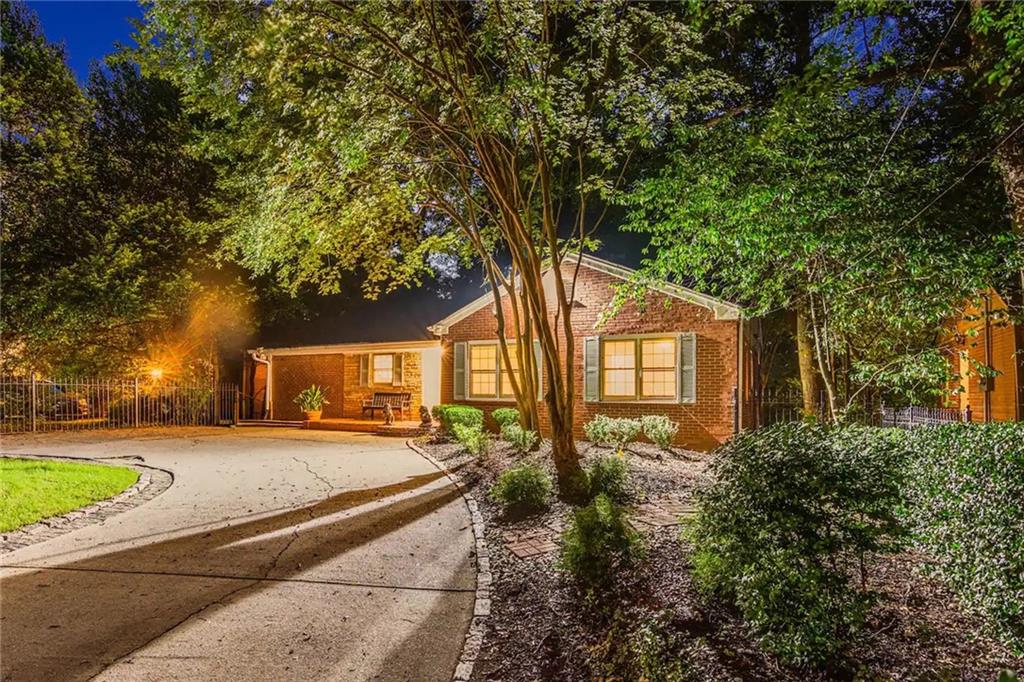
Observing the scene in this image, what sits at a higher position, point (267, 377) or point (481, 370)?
point (481, 370)

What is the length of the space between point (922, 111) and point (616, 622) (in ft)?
36.0

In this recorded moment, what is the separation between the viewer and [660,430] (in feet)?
41.5

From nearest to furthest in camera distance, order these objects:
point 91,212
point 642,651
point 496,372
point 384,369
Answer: point 642,651, point 496,372, point 91,212, point 384,369

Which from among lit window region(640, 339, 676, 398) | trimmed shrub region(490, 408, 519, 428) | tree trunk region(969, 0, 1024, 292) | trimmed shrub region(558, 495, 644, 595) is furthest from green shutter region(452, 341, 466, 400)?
tree trunk region(969, 0, 1024, 292)

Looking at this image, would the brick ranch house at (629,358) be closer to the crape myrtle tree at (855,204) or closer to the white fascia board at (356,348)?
the white fascia board at (356,348)

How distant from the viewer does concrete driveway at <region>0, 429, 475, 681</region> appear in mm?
3727

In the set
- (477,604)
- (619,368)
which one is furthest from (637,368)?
(477,604)

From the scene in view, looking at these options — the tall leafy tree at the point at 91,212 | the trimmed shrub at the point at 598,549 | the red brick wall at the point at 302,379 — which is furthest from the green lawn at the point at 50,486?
the red brick wall at the point at 302,379

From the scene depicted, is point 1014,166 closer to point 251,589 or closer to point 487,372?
point 251,589

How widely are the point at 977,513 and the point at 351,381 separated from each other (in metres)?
21.0

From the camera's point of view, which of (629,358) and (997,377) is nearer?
(997,377)

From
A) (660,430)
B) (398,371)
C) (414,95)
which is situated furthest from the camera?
(398,371)

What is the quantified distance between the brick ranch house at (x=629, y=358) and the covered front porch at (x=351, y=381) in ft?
0.51

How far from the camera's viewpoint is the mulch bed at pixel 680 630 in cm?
Result: 322
